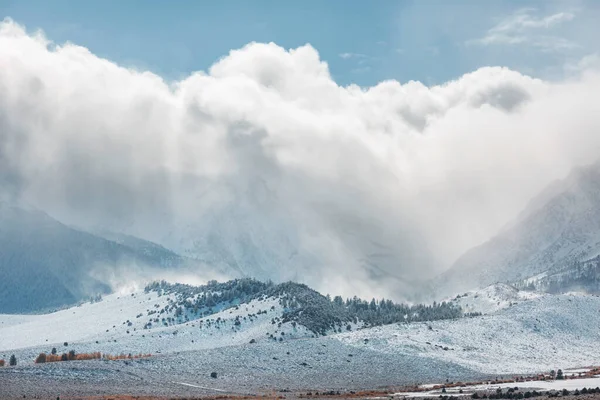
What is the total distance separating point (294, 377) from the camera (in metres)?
175

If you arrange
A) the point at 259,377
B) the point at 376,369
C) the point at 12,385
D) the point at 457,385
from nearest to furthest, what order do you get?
1. the point at 12,385
2. the point at 457,385
3. the point at 259,377
4. the point at 376,369

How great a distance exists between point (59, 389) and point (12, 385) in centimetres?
713

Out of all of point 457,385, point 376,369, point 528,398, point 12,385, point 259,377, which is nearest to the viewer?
point 528,398

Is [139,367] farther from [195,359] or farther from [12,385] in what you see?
[12,385]

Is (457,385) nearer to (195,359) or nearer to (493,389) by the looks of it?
(493,389)

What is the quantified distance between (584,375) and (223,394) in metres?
70.8

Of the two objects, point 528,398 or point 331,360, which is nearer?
point 528,398

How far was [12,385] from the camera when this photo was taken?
13538 centimetres

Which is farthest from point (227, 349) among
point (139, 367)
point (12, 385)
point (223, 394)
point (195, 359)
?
point (12, 385)

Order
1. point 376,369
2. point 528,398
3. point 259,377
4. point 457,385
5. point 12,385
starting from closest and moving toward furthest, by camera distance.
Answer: point 528,398
point 12,385
point 457,385
point 259,377
point 376,369

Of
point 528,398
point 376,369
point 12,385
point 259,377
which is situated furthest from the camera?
point 376,369

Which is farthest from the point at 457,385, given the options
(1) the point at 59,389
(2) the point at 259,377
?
(1) the point at 59,389

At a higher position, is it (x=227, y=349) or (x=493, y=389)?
(x=227, y=349)

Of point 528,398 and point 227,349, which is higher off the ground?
point 227,349
